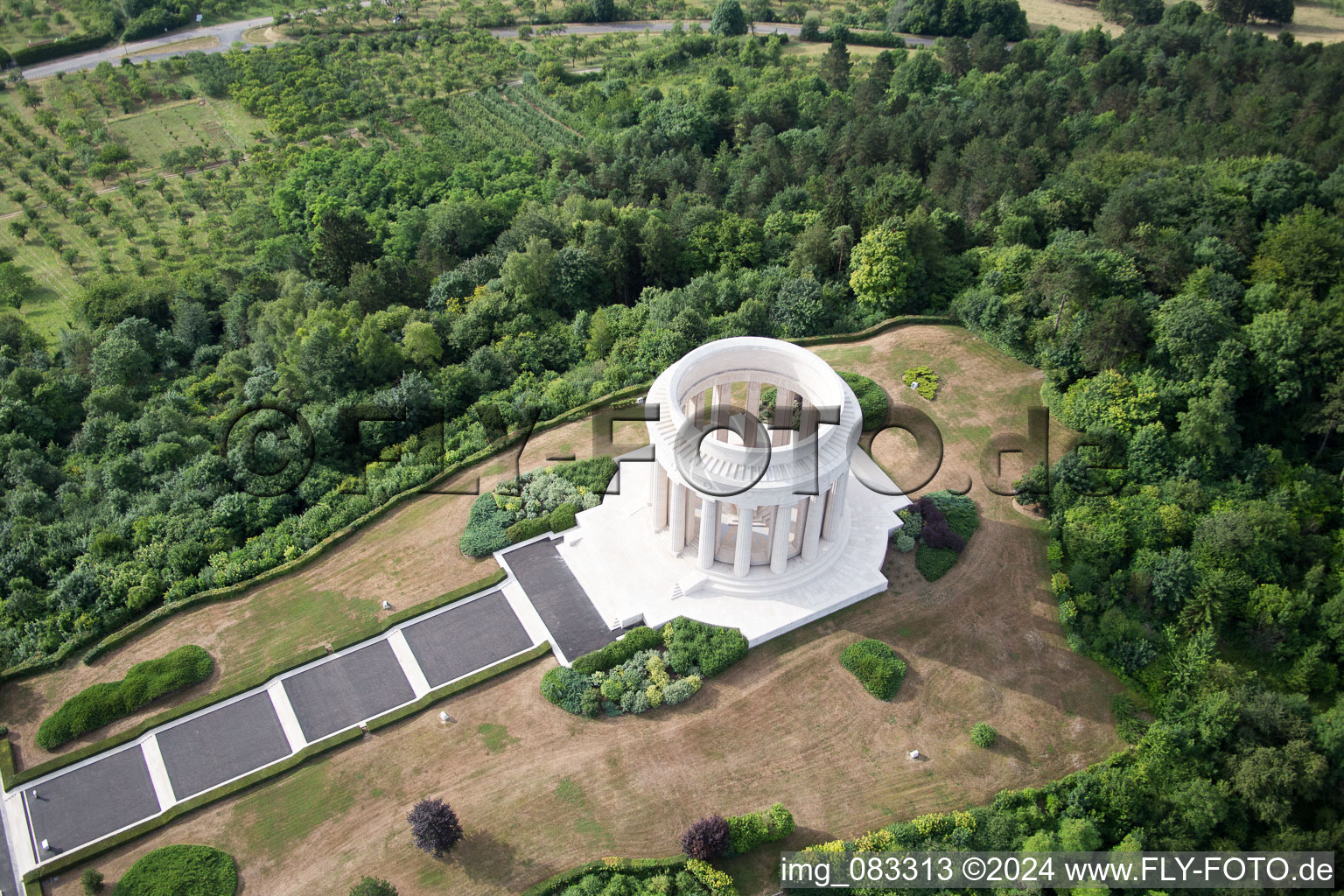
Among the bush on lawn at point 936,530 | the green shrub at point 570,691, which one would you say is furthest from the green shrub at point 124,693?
the bush on lawn at point 936,530

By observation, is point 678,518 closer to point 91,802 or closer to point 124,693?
point 124,693

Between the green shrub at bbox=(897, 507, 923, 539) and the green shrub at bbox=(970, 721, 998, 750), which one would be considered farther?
the green shrub at bbox=(897, 507, 923, 539)

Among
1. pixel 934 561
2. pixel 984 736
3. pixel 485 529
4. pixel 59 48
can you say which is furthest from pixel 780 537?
pixel 59 48

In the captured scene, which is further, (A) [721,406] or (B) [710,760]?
(A) [721,406]

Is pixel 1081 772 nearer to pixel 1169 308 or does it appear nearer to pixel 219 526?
pixel 1169 308

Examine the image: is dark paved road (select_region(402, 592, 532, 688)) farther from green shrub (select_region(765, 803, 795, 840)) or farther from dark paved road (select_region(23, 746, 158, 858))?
green shrub (select_region(765, 803, 795, 840))

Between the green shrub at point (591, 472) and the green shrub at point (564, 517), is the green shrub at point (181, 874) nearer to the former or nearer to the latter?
the green shrub at point (564, 517)

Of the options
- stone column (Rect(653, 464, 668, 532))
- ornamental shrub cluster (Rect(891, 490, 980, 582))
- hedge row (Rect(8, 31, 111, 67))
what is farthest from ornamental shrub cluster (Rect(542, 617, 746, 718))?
hedge row (Rect(8, 31, 111, 67))
